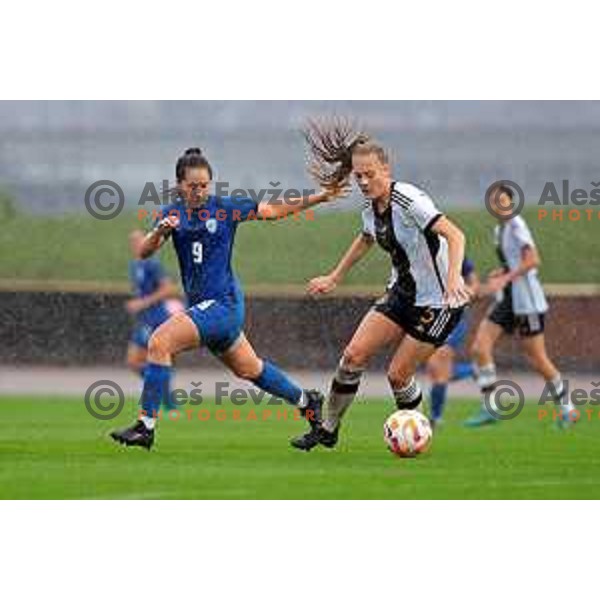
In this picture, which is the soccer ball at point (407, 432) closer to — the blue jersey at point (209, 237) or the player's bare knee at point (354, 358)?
the player's bare knee at point (354, 358)

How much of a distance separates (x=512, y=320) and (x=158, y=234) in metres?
4.10

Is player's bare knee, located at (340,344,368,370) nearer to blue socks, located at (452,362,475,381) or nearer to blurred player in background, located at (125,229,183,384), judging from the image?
blue socks, located at (452,362,475,381)

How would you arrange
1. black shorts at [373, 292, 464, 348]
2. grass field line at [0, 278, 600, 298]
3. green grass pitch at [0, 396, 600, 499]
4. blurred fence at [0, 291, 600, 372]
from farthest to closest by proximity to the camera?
1. blurred fence at [0, 291, 600, 372]
2. grass field line at [0, 278, 600, 298]
3. black shorts at [373, 292, 464, 348]
4. green grass pitch at [0, 396, 600, 499]

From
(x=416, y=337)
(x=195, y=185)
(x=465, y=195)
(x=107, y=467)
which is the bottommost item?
(x=107, y=467)

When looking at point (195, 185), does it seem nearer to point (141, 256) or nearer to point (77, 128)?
point (141, 256)

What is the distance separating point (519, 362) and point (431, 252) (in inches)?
224

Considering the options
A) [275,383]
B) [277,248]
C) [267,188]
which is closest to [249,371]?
[275,383]

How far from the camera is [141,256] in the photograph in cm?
1138

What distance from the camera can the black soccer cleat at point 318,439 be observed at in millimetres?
11836

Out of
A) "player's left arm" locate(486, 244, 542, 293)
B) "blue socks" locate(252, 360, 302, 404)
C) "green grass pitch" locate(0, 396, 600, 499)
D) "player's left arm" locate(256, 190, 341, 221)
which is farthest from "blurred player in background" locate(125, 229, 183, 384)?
"player's left arm" locate(256, 190, 341, 221)

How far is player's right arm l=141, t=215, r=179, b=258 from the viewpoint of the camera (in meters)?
11.2

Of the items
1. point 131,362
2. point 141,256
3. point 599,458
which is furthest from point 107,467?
point 131,362

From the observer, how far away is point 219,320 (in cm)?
A: 1138

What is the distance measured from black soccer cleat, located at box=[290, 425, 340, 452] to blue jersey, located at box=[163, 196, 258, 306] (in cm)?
100
